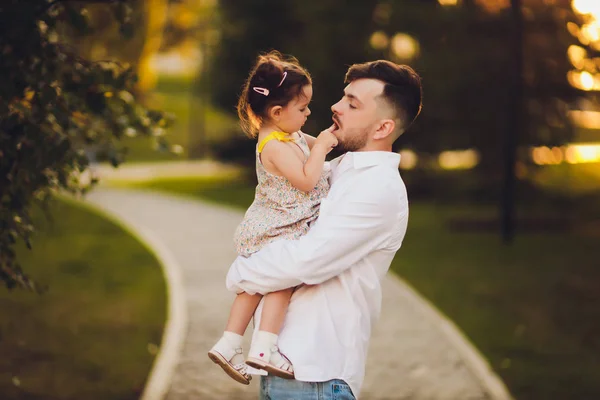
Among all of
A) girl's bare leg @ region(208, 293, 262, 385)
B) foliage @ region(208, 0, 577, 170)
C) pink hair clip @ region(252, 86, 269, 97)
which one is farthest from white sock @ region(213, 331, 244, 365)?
foliage @ region(208, 0, 577, 170)

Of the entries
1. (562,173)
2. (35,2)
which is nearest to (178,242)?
(35,2)

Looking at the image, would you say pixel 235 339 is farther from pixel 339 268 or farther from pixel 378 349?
pixel 378 349

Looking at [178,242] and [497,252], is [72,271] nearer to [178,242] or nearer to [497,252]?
[178,242]

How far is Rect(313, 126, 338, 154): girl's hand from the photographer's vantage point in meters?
3.56

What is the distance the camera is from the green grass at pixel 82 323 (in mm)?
8398

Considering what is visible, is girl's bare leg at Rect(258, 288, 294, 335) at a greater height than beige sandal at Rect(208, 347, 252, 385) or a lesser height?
greater

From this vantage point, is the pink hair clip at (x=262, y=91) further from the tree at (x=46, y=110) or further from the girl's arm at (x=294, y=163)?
the tree at (x=46, y=110)

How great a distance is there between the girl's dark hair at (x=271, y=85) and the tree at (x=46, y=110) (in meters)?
1.64

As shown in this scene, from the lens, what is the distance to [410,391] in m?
7.74

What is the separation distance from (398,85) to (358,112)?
0.17 meters

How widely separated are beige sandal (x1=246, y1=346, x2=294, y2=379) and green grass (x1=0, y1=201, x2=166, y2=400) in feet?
8.01

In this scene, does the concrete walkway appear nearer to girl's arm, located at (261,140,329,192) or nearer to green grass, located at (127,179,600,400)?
green grass, located at (127,179,600,400)

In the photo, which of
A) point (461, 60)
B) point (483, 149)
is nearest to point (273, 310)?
point (461, 60)

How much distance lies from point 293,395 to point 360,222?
667mm
